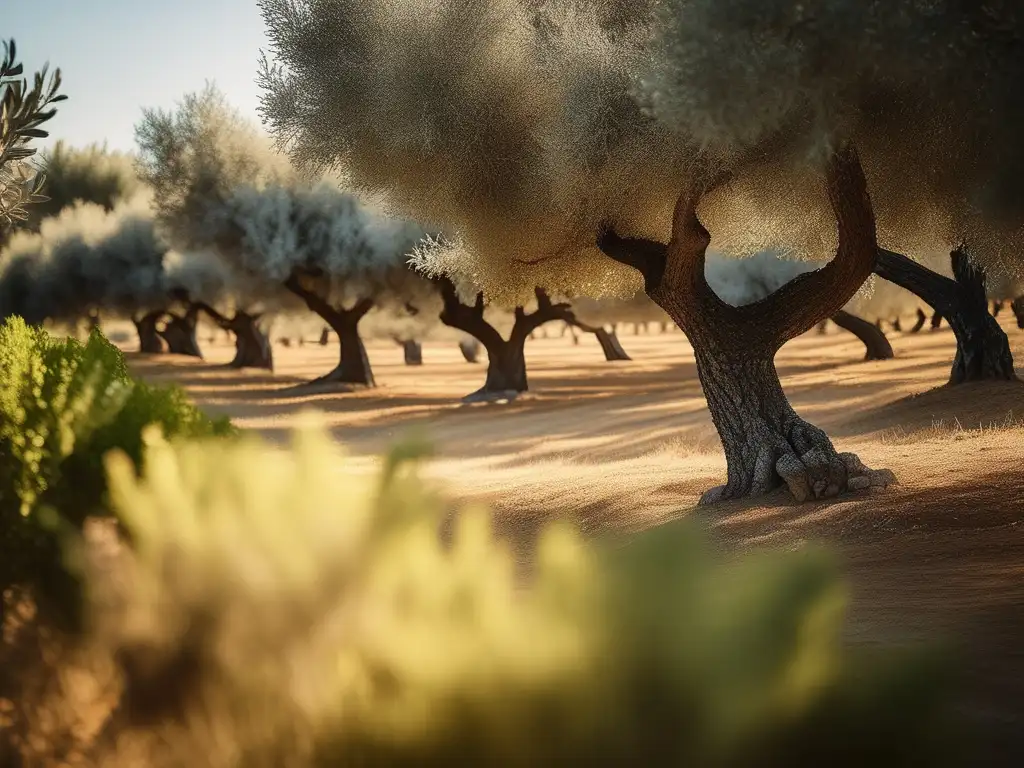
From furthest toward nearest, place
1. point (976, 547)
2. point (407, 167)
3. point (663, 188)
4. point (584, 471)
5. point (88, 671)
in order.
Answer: point (584, 471) < point (407, 167) < point (663, 188) < point (976, 547) < point (88, 671)

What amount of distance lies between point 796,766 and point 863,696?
0.57 feet

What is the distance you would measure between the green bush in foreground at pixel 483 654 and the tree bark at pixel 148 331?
52338 mm

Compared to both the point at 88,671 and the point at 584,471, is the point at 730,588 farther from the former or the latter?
the point at 584,471

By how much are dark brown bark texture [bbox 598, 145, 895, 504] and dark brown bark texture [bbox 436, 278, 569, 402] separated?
2349 cm

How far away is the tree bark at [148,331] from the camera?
53719 millimetres

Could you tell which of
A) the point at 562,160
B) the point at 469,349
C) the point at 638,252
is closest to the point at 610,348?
the point at 469,349

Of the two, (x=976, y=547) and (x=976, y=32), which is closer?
(x=976, y=32)

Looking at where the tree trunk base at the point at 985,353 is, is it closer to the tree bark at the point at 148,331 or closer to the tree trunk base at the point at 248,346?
the tree trunk base at the point at 248,346

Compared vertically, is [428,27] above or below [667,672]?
above

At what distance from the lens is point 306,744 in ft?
6.60

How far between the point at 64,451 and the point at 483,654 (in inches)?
128

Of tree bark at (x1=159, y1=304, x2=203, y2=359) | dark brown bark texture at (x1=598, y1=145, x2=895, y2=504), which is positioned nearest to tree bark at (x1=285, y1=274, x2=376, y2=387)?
tree bark at (x1=159, y1=304, x2=203, y2=359)

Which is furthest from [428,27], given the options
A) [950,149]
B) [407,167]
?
[950,149]

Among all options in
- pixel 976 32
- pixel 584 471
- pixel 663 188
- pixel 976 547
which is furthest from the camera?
pixel 584 471
